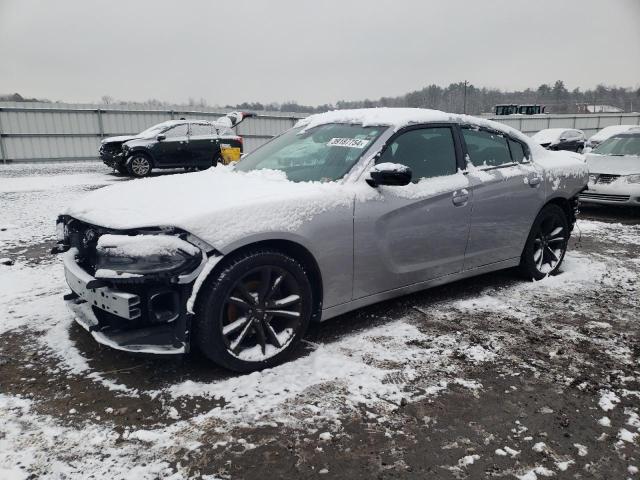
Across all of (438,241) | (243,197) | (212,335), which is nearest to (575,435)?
(438,241)

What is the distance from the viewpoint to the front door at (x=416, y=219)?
327 cm

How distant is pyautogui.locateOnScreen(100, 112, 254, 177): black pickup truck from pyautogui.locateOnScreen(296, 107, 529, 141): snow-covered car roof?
865cm

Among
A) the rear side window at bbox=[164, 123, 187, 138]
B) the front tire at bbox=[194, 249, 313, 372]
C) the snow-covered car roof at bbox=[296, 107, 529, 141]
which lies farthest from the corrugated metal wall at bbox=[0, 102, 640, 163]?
the front tire at bbox=[194, 249, 313, 372]

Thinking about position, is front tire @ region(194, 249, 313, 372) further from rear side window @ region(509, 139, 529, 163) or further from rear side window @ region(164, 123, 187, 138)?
rear side window @ region(164, 123, 187, 138)

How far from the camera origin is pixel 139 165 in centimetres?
1304

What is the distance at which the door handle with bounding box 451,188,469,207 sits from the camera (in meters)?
3.74

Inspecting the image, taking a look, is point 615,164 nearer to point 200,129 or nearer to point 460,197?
point 460,197

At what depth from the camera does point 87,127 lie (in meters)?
17.8

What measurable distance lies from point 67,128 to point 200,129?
683 cm

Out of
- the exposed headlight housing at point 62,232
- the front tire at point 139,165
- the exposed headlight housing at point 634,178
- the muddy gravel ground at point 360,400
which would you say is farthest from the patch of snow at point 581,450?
the front tire at point 139,165

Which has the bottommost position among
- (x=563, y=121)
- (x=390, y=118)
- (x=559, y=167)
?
(x=559, y=167)

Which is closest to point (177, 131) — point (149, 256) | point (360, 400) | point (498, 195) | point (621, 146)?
A: point (621, 146)

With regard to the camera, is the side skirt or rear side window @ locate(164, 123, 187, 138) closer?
the side skirt

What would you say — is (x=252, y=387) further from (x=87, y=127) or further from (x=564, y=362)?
(x=87, y=127)
